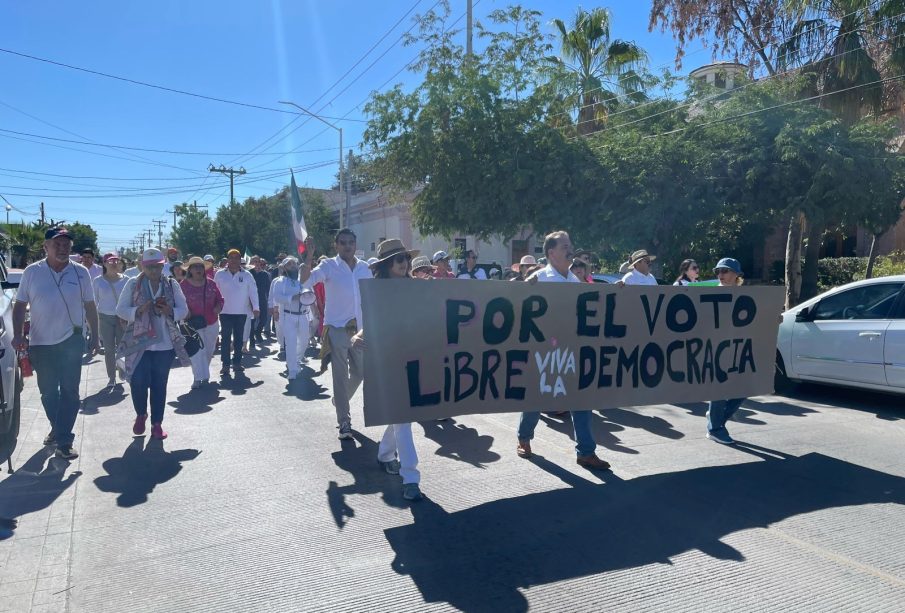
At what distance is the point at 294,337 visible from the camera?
10.6m

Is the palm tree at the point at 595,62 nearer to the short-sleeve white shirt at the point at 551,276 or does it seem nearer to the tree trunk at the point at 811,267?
the tree trunk at the point at 811,267

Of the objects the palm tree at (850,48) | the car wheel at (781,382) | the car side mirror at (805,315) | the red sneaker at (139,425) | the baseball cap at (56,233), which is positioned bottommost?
the car wheel at (781,382)

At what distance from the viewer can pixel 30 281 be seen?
6.06 meters

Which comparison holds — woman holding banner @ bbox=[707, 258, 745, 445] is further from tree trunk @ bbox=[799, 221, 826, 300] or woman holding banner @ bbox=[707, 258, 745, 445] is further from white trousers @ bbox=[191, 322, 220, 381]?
tree trunk @ bbox=[799, 221, 826, 300]

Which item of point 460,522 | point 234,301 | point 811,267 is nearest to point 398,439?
point 460,522

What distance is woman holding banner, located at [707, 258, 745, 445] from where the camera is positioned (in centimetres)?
676

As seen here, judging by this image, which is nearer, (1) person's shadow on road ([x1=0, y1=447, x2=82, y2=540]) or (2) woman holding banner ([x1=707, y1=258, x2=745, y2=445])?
(1) person's shadow on road ([x1=0, y1=447, x2=82, y2=540])

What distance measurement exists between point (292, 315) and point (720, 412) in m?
6.33

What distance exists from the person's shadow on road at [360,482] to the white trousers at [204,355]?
408 centimetres

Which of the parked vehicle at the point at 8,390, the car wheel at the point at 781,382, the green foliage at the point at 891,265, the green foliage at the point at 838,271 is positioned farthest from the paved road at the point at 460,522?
the green foliage at the point at 838,271

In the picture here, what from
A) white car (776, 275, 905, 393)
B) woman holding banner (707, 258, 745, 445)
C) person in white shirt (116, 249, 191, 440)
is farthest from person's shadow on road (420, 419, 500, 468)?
white car (776, 275, 905, 393)

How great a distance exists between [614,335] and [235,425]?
4.03m

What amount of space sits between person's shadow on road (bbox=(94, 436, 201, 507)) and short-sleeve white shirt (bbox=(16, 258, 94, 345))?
3.81ft

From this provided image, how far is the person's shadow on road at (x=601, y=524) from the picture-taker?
3969 millimetres
